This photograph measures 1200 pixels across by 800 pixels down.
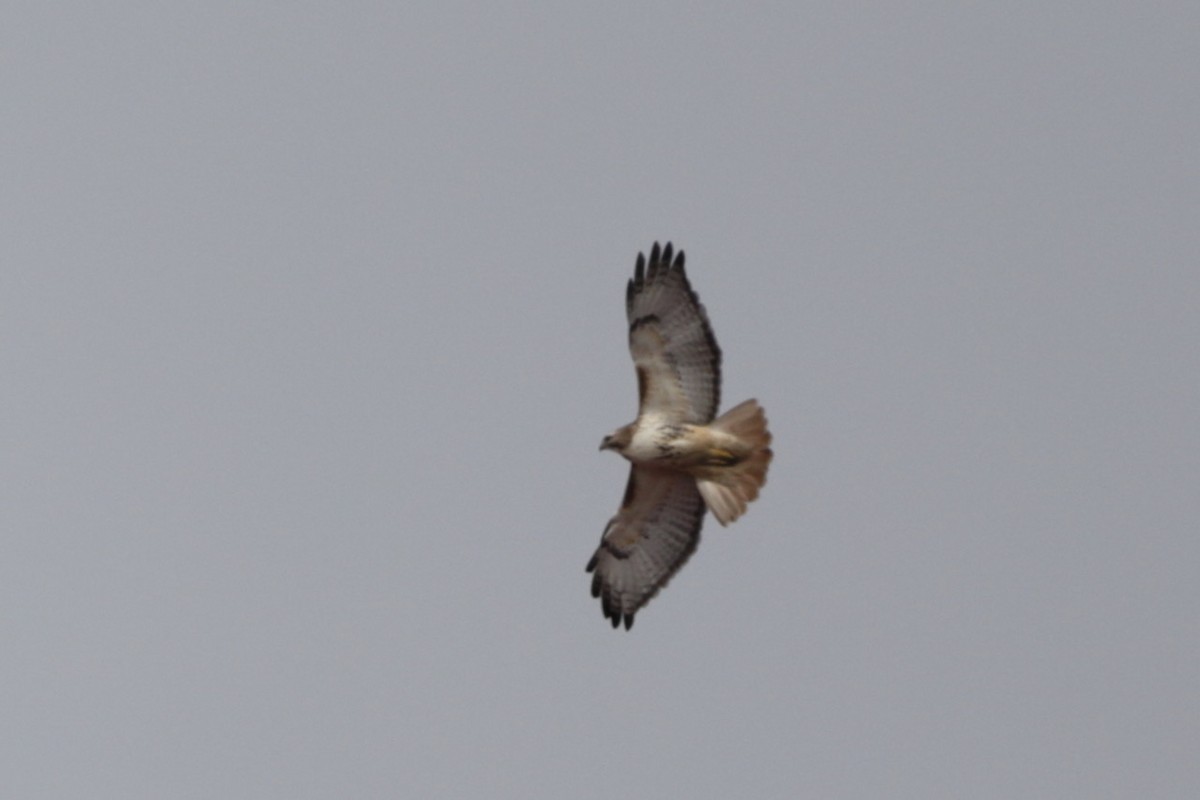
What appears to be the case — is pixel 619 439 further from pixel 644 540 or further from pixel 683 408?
pixel 644 540

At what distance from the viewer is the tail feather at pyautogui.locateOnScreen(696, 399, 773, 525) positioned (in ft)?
59.2

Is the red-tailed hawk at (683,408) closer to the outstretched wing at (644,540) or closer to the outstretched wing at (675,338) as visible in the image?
the outstretched wing at (675,338)

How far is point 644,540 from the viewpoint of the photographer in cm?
1953

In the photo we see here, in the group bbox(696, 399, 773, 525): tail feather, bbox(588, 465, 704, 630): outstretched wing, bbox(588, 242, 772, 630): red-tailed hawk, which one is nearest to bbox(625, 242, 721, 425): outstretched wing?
bbox(588, 242, 772, 630): red-tailed hawk

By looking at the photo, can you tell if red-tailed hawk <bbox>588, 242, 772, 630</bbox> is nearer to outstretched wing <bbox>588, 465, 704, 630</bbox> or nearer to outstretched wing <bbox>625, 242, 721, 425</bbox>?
outstretched wing <bbox>625, 242, 721, 425</bbox>

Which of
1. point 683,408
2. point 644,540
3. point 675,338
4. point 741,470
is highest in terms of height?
point 675,338

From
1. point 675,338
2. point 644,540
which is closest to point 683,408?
point 675,338

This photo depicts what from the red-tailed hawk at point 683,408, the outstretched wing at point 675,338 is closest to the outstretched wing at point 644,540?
the red-tailed hawk at point 683,408

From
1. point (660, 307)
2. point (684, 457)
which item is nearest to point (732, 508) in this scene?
point (684, 457)

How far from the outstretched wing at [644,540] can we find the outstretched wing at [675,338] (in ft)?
2.93

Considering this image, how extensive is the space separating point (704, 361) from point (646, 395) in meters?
0.60

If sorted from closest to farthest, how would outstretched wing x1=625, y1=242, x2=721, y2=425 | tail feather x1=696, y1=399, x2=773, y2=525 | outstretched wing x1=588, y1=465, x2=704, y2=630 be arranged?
tail feather x1=696, y1=399, x2=773, y2=525 → outstretched wing x1=625, y1=242, x2=721, y2=425 → outstretched wing x1=588, y1=465, x2=704, y2=630

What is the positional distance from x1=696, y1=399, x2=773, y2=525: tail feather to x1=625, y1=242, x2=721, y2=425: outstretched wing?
350 millimetres

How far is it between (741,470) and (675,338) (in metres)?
1.31
